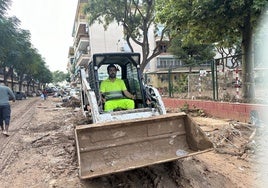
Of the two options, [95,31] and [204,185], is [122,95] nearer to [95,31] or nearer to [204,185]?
[204,185]

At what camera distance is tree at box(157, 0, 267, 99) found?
29.4ft

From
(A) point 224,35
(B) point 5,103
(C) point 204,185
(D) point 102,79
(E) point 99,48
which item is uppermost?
(E) point 99,48

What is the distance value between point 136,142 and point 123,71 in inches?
130

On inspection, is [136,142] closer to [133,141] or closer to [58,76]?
[133,141]

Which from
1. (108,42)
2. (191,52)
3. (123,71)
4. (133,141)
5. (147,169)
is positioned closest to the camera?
(133,141)

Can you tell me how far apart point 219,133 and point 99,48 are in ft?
118

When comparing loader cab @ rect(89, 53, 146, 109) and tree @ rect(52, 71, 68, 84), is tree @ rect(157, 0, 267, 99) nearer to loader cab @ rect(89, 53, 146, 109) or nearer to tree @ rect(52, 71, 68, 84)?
loader cab @ rect(89, 53, 146, 109)

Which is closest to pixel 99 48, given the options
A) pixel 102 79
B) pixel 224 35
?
pixel 224 35

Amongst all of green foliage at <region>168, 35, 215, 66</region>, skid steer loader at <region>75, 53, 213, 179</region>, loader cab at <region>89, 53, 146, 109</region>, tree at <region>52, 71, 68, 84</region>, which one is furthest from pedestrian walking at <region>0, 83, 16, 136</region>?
tree at <region>52, 71, 68, 84</region>

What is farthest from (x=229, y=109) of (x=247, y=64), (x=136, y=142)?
(x=136, y=142)

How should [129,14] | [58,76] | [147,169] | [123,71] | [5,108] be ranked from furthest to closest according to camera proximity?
[58,76], [129,14], [5,108], [123,71], [147,169]

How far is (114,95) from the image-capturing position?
677cm

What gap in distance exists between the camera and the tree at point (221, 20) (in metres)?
8.97

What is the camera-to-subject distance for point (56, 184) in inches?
A: 185
